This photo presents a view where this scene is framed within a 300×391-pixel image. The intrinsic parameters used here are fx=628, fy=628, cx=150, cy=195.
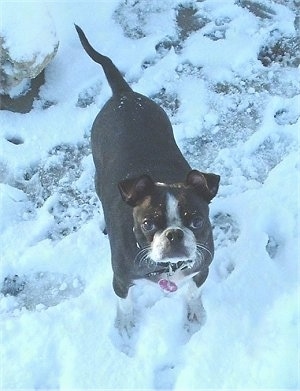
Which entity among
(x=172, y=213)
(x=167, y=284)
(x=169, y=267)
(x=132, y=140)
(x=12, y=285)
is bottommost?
(x=12, y=285)

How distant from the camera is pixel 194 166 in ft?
14.7

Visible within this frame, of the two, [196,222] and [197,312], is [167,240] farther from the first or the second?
[197,312]

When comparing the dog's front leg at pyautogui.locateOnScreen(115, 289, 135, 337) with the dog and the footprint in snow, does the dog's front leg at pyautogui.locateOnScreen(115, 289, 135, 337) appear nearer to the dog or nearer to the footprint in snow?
the dog

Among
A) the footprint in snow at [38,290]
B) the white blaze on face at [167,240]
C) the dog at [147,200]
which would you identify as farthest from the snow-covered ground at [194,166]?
the white blaze on face at [167,240]

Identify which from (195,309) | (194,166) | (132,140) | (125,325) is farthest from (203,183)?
(194,166)

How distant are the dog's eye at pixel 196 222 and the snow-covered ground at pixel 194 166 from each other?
0.99 metres

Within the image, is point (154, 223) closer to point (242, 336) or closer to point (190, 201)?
point (190, 201)

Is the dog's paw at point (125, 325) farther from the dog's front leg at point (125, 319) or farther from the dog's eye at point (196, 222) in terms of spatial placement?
the dog's eye at point (196, 222)

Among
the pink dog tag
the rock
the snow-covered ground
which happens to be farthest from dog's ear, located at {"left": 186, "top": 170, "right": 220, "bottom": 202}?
the rock

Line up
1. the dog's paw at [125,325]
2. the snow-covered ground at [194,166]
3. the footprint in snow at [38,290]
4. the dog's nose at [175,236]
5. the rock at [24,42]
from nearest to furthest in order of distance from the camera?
the dog's nose at [175,236] < the snow-covered ground at [194,166] < the dog's paw at [125,325] < the footprint in snow at [38,290] < the rock at [24,42]

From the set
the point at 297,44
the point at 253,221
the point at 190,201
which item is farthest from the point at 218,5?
the point at 190,201

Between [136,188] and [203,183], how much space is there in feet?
1.06

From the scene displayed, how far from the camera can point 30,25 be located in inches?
181

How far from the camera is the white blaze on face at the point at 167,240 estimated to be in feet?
9.35
